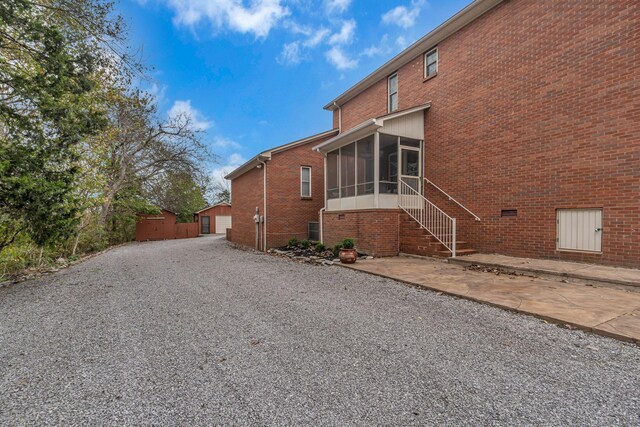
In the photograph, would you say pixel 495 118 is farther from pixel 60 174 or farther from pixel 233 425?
pixel 60 174

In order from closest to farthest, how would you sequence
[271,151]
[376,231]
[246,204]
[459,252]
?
[459,252]
[376,231]
[271,151]
[246,204]

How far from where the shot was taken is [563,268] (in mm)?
5523

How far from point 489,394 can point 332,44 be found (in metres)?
17.5

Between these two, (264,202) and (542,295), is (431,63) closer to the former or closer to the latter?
(264,202)

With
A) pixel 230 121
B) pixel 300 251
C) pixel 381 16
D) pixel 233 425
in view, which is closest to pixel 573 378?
pixel 233 425

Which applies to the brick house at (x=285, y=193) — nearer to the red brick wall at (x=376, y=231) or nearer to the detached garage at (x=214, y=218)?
the red brick wall at (x=376, y=231)

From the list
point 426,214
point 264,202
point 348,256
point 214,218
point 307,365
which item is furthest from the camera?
point 214,218

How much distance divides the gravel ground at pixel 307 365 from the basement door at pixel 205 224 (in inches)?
1100

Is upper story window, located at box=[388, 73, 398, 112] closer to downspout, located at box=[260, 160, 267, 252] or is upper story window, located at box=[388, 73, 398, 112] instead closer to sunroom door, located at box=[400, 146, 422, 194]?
sunroom door, located at box=[400, 146, 422, 194]

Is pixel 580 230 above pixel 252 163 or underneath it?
underneath

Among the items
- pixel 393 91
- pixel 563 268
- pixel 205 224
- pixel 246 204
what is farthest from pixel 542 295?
pixel 205 224

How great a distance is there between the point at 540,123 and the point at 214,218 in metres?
30.9

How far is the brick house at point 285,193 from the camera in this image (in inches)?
477

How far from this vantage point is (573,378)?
7.37ft
